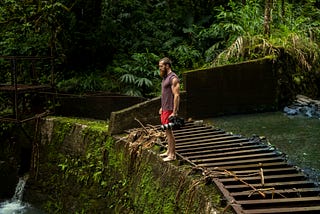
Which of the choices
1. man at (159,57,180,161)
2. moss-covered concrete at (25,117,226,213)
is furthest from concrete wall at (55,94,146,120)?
man at (159,57,180,161)

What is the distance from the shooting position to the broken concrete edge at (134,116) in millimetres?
9141

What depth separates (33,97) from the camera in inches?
472

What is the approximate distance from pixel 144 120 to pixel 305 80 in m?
5.09

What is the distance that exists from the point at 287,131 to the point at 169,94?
327 centimetres

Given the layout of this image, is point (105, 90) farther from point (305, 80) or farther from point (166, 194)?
point (166, 194)

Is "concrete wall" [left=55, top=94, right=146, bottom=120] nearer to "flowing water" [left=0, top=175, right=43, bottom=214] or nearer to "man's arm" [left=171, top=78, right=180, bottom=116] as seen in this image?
"flowing water" [left=0, top=175, right=43, bottom=214]

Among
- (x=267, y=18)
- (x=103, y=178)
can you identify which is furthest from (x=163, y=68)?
(x=267, y=18)

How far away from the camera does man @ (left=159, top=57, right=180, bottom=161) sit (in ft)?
21.7

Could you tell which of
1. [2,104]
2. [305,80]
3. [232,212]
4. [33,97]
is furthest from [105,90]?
[232,212]

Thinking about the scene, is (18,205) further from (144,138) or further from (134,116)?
(144,138)

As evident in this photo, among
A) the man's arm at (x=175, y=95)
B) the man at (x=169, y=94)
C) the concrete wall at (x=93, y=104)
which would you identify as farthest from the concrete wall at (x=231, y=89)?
the man's arm at (x=175, y=95)

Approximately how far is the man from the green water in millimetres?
1845

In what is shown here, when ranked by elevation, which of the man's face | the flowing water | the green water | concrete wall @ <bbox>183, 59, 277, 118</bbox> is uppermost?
the man's face

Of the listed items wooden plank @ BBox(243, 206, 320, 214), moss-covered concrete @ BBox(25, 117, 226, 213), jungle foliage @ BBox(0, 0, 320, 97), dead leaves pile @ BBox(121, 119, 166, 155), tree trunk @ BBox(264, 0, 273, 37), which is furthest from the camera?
tree trunk @ BBox(264, 0, 273, 37)
